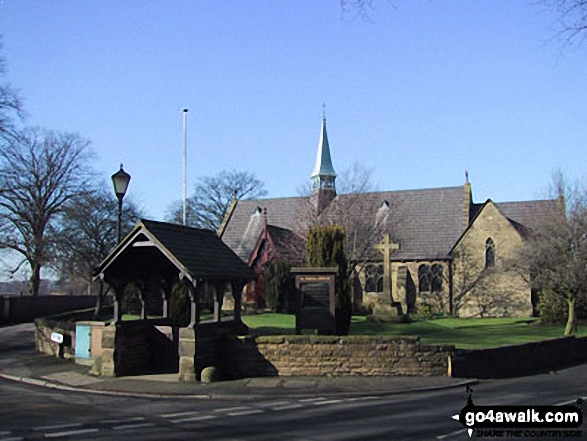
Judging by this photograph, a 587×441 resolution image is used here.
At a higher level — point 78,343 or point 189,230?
point 189,230

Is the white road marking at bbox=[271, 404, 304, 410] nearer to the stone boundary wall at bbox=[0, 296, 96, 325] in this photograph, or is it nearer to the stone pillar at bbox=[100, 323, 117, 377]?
the stone pillar at bbox=[100, 323, 117, 377]

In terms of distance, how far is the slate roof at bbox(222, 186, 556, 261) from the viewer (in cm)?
4756

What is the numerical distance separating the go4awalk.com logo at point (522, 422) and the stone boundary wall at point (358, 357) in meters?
5.16

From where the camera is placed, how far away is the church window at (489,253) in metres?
45.5

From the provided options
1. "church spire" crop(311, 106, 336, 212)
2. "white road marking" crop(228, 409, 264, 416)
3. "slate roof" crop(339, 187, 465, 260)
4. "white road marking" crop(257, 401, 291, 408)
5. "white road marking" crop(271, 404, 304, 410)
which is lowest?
"white road marking" crop(257, 401, 291, 408)

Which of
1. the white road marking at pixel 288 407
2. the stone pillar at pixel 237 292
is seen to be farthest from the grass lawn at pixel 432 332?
the white road marking at pixel 288 407

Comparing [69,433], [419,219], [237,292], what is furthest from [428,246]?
[69,433]

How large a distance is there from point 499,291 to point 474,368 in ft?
96.5

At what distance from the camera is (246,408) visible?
13.0 metres

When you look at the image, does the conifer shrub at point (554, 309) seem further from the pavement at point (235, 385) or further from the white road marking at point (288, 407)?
the white road marking at point (288, 407)

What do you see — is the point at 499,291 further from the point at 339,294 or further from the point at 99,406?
the point at 99,406

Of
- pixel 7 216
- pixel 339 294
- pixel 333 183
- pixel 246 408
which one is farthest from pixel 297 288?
pixel 333 183

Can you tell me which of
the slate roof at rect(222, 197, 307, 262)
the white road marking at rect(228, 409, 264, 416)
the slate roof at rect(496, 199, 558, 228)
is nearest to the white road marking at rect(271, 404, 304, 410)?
the white road marking at rect(228, 409, 264, 416)

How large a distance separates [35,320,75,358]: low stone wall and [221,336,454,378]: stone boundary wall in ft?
28.2
